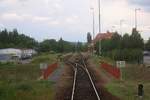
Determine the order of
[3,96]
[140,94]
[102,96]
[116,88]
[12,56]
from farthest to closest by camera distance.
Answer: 1. [12,56]
2. [116,88]
3. [102,96]
4. [140,94]
5. [3,96]

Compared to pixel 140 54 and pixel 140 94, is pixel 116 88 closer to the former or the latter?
pixel 140 94

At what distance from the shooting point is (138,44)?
277 feet

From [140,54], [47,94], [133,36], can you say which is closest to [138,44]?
[133,36]

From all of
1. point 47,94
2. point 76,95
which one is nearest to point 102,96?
point 76,95

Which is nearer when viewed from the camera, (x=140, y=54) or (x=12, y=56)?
(x=140, y=54)

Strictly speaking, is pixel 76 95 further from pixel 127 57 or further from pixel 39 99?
pixel 127 57

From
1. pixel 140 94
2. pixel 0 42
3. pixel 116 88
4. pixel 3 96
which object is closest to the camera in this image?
pixel 3 96

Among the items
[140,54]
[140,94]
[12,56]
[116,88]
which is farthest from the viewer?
[12,56]

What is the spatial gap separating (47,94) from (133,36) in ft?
196

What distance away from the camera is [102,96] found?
85.3ft

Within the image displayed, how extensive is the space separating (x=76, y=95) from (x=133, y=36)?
60.0 metres

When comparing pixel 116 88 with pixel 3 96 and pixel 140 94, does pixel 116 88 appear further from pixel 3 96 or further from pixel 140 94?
pixel 3 96

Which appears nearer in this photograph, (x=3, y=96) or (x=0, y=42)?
(x=3, y=96)

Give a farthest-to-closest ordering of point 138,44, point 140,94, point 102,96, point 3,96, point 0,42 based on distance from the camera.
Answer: point 0,42
point 138,44
point 102,96
point 140,94
point 3,96
